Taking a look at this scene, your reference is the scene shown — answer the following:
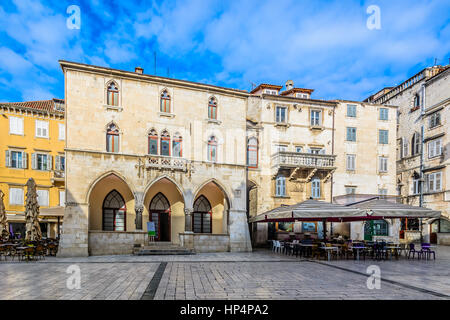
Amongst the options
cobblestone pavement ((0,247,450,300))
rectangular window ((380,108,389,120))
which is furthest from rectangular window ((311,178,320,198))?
cobblestone pavement ((0,247,450,300))

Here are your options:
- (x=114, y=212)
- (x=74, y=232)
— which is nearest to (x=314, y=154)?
(x=114, y=212)

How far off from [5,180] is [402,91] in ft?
133

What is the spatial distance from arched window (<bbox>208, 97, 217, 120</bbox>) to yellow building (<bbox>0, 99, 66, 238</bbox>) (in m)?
14.9

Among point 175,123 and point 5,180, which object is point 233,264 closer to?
point 175,123

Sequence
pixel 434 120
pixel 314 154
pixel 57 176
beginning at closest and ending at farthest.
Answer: pixel 314 154, pixel 57 176, pixel 434 120

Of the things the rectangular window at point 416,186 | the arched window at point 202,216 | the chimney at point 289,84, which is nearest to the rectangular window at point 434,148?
the rectangular window at point 416,186

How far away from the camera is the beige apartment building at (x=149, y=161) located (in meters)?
19.6

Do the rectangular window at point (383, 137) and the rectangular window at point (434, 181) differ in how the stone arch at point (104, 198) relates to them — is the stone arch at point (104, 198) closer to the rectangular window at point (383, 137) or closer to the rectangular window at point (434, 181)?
the rectangular window at point (383, 137)

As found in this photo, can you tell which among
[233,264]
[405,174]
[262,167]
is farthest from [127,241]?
[405,174]

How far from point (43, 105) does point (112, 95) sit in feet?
51.8

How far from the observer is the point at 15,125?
30.0m

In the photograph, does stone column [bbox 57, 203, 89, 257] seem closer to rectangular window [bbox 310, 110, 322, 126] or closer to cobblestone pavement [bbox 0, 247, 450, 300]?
cobblestone pavement [bbox 0, 247, 450, 300]

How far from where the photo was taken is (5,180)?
29.2m

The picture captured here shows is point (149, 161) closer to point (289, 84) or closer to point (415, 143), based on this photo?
point (289, 84)
